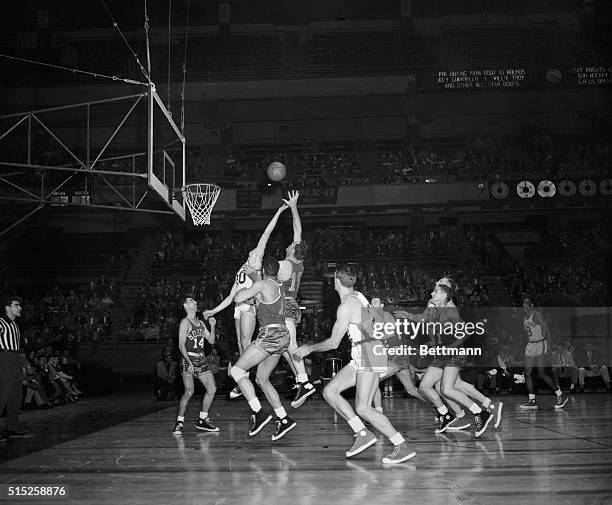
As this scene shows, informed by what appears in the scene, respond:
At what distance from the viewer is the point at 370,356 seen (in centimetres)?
700

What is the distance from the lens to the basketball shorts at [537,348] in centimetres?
1285

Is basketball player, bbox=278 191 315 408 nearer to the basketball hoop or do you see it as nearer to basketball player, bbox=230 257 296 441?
basketball player, bbox=230 257 296 441

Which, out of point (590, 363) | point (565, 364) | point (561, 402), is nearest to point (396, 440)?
point (561, 402)

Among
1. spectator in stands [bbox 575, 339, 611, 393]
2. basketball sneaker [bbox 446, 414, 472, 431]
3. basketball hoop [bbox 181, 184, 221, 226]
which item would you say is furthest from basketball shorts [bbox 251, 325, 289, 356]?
spectator in stands [bbox 575, 339, 611, 393]

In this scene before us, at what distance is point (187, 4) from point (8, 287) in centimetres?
1368

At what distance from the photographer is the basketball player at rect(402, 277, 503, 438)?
877cm

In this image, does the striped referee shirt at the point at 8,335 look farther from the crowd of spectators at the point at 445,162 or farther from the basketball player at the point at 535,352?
the crowd of spectators at the point at 445,162

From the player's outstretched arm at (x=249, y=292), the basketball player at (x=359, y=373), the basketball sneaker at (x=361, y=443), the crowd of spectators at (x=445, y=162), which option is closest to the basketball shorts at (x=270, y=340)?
the player's outstretched arm at (x=249, y=292)

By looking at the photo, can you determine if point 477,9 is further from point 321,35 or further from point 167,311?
point 167,311

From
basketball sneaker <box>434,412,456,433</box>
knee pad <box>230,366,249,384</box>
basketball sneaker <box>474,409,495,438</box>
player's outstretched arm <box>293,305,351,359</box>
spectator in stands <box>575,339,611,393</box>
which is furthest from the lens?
spectator in stands <box>575,339,611,393</box>

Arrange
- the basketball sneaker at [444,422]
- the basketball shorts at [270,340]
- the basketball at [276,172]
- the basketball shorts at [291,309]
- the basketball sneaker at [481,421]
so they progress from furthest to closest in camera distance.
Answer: the basketball at [276,172] < the basketball shorts at [291,309] < the basketball sneaker at [444,422] < the basketball sneaker at [481,421] < the basketball shorts at [270,340]

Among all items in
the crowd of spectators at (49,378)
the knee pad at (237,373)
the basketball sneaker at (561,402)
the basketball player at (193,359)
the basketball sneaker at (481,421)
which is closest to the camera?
the knee pad at (237,373)

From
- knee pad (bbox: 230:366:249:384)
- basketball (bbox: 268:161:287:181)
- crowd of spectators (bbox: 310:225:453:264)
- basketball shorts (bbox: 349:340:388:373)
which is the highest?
basketball (bbox: 268:161:287:181)

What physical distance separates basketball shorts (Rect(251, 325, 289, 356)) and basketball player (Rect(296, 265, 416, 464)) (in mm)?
1506
